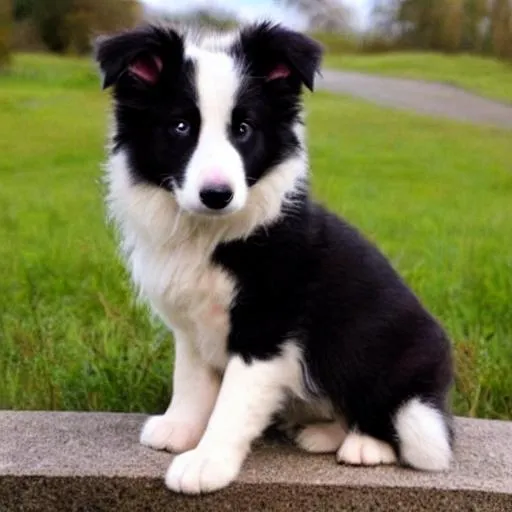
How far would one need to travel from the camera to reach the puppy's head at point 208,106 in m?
2.46

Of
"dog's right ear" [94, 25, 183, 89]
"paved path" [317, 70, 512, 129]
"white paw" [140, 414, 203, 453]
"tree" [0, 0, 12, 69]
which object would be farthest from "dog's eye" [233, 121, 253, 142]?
"tree" [0, 0, 12, 69]

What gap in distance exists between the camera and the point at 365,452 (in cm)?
279

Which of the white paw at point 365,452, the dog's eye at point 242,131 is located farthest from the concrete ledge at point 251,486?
the dog's eye at point 242,131

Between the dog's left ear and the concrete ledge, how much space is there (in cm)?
93

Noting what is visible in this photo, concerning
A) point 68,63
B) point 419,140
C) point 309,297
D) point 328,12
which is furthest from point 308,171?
point 68,63

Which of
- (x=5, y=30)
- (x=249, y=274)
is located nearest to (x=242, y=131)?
(x=249, y=274)

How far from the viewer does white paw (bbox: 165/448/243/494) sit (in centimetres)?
262

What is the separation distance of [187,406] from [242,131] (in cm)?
75

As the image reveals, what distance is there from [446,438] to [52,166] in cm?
768

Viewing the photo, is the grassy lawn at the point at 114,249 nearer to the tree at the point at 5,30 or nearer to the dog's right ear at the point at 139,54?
the dog's right ear at the point at 139,54

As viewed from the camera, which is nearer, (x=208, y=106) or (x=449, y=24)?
(x=208, y=106)

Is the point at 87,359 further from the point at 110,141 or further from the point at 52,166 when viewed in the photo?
the point at 52,166

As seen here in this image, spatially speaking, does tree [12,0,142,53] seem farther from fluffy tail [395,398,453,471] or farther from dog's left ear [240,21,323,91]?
fluffy tail [395,398,453,471]

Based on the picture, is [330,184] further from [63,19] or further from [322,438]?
[63,19]
